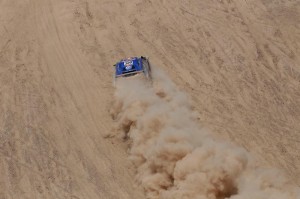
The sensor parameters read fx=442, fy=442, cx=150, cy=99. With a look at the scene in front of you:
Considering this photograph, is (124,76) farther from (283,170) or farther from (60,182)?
(283,170)

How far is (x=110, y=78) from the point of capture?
14828 millimetres

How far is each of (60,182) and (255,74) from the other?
7035 millimetres

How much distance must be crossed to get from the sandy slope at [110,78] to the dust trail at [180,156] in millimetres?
584

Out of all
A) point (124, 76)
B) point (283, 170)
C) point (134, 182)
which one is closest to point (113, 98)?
point (124, 76)

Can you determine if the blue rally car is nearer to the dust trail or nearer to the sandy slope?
the dust trail

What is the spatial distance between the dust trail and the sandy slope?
23.0 inches

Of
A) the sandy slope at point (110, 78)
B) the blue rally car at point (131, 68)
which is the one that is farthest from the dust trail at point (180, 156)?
the sandy slope at point (110, 78)

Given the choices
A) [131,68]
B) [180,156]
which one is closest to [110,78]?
[131,68]

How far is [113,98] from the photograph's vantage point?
540 inches

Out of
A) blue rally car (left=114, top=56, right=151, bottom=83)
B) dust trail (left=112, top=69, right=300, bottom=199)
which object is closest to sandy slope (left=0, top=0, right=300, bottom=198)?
dust trail (left=112, top=69, right=300, bottom=199)

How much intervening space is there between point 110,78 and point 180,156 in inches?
194

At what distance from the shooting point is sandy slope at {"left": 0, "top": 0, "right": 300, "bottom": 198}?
471 inches

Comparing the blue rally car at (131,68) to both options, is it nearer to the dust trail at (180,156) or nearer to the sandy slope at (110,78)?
the dust trail at (180,156)

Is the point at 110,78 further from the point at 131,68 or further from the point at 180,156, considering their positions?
the point at 180,156
